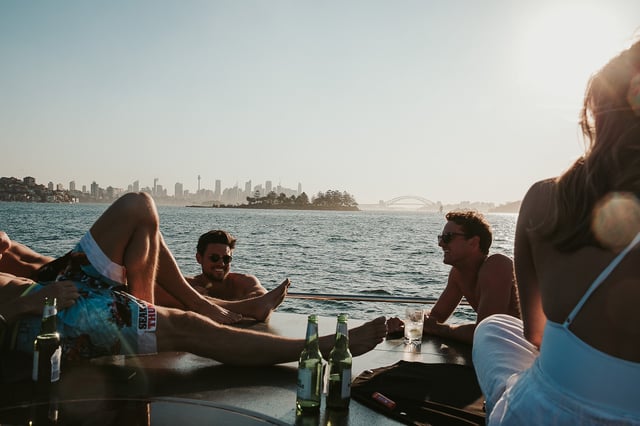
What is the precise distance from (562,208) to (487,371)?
2.08 feet

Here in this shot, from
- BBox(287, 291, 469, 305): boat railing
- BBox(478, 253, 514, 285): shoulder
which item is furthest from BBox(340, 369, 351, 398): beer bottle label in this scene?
BBox(287, 291, 469, 305): boat railing

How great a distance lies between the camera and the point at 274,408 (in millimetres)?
2049

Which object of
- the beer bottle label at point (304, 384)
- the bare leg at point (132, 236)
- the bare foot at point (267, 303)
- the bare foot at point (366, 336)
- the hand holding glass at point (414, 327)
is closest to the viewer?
the beer bottle label at point (304, 384)

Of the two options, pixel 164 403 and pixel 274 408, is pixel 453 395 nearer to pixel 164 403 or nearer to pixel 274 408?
pixel 274 408

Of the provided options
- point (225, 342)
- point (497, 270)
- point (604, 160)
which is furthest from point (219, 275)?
point (604, 160)

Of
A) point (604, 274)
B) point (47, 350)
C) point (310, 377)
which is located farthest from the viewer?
point (47, 350)

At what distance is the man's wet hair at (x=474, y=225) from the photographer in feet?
11.5

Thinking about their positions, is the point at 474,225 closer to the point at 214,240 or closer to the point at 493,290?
the point at 493,290

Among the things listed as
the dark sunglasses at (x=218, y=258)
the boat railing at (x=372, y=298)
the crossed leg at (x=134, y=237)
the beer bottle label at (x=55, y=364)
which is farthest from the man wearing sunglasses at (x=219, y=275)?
the beer bottle label at (x=55, y=364)

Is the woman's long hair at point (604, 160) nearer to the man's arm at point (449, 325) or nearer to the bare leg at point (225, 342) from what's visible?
the bare leg at point (225, 342)

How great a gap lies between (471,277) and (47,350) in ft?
8.58

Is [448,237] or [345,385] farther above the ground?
[448,237]

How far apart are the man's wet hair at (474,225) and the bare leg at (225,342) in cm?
134

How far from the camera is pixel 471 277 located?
364 cm
